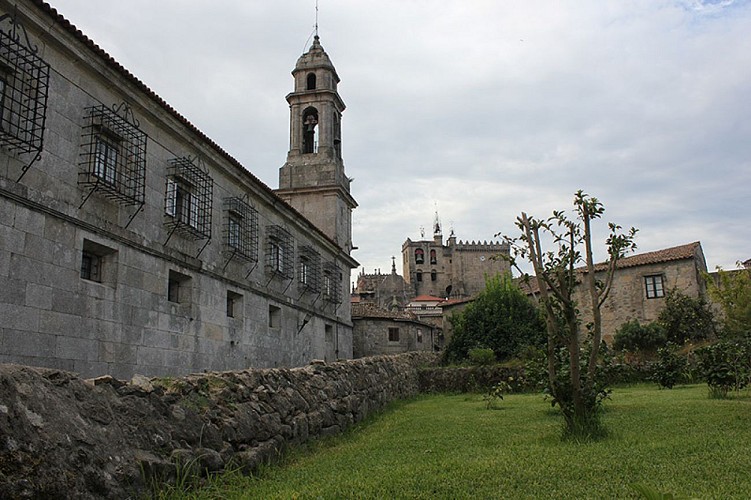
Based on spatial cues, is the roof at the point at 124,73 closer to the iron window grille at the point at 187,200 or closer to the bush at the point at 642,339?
the iron window grille at the point at 187,200

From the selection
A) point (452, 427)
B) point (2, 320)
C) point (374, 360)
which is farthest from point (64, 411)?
point (374, 360)

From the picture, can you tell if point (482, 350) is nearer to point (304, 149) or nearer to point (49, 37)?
point (304, 149)

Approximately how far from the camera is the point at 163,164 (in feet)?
43.3

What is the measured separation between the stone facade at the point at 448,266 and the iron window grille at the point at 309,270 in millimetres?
73484

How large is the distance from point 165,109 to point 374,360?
810 centimetres

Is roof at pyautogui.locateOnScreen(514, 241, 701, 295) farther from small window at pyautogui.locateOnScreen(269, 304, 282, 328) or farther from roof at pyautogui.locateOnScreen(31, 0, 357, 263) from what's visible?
roof at pyautogui.locateOnScreen(31, 0, 357, 263)

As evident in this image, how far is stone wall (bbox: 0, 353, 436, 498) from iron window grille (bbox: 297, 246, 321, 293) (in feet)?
41.2

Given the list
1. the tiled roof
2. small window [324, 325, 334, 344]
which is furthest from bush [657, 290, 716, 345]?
small window [324, 325, 334, 344]

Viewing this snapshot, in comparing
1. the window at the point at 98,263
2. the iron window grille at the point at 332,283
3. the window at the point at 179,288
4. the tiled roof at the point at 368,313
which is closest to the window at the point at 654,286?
the tiled roof at the point at 368,313

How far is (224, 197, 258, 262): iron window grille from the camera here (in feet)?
52.6

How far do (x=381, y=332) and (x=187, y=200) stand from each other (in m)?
20.6

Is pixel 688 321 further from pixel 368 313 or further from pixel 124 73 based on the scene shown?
pixel 124 73


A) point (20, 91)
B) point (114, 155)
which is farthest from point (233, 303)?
point (20, 91)

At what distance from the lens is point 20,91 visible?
8.97 metres
